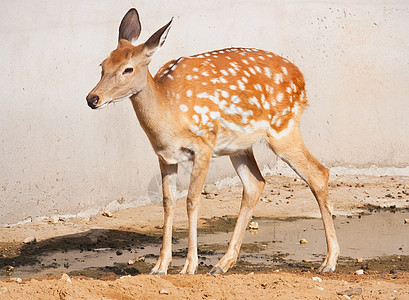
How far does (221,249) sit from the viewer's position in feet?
24.2

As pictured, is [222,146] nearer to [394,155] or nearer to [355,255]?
[355,255]

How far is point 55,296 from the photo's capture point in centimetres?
482

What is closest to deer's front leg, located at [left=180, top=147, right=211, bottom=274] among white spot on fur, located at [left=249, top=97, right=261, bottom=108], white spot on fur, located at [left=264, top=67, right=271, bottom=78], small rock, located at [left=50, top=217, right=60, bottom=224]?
white spot on fur, located at [left=249, top=97, right=261, bottom=108]

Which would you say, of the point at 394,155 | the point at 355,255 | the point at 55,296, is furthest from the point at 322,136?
the point at 55,296

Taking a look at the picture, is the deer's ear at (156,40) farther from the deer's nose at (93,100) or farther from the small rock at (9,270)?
the small rock at (9,270)

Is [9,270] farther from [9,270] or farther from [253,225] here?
[253,225]

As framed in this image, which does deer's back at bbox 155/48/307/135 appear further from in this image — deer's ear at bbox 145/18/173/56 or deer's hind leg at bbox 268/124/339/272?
deer's ear at bbox 145/18/173/56

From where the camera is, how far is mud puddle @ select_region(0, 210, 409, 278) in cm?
669

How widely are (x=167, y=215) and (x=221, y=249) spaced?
3.64ft

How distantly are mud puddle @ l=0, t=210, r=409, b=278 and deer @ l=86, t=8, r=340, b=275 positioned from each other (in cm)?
47

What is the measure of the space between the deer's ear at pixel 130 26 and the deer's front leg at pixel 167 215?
41.4 inches

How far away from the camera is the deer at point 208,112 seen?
606cm

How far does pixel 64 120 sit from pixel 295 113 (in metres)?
2.47

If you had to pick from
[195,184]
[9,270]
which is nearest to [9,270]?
[9,270]
